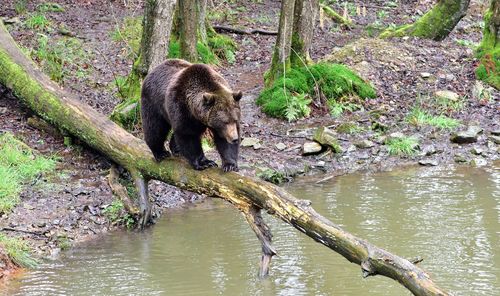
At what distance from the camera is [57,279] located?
7168 millimetres

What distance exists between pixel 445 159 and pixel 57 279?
726 centimetres

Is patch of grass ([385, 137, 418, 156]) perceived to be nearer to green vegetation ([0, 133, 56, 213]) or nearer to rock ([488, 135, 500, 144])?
rock ([488, 135, 500, 144])

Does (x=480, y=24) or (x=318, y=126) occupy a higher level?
(x=480, y=24)

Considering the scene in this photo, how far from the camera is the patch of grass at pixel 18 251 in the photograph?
24.6 ft

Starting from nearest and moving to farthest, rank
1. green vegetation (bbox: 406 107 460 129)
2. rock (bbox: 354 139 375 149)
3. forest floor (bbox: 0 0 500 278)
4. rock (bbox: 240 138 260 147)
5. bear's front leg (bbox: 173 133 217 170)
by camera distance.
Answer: bear's front leg (bbox: 173 133 217 170) → forest floor (bbox: 0 0 500 278) → rock (bbox: 240 138 260 147) → rock (bbox: 354 139 375 149) → green vegetation (bbox: 406 107 460 129)

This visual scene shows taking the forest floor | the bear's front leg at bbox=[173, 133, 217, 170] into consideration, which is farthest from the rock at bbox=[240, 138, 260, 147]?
the bear's front leg at bbox=[173, 133, 217, 170]

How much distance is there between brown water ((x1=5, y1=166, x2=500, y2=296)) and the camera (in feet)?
22.3

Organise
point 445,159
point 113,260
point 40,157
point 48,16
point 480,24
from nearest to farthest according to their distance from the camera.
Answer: point 113,260 < point 40,157 < point 445,159 < point 48,16 < point 480,24

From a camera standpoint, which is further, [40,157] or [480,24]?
[480,24]

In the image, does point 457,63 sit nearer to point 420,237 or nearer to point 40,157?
point 420,237

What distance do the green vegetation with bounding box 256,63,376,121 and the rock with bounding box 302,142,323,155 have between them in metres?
1.17

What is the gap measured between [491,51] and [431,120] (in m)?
3.28

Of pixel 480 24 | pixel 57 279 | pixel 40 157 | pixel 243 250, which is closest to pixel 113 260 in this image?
pixel 57 279

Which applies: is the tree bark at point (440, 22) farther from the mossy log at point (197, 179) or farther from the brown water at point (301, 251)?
the mossy log at point (197, 179)
